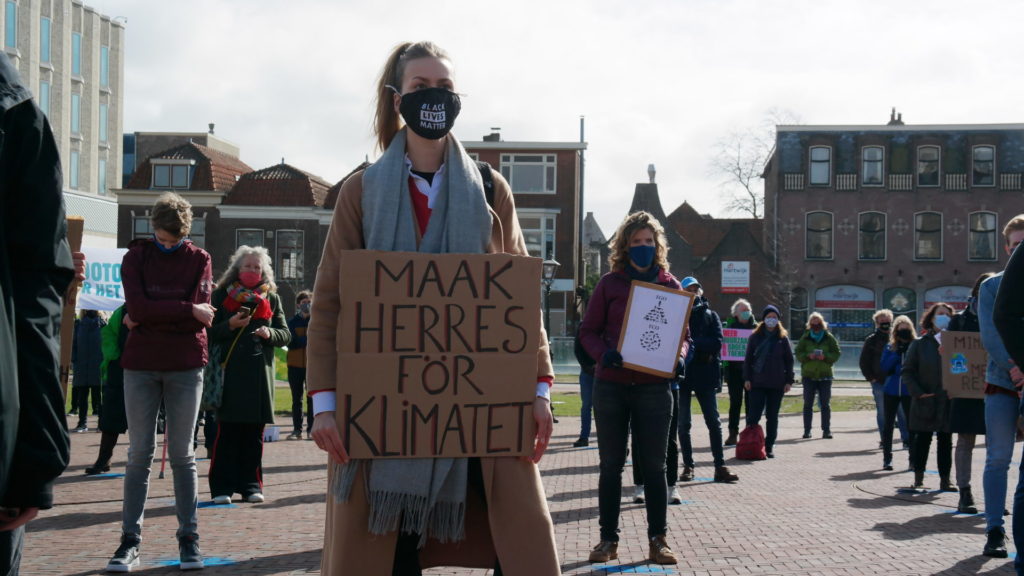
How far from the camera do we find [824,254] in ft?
175

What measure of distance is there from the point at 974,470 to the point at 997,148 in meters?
43.9

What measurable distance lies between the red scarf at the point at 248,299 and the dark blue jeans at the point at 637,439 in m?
3.11

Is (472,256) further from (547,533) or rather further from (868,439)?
(868,439)

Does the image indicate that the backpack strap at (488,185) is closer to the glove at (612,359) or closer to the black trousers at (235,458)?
the glove at (612,359)

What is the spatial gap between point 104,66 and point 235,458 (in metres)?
73.1

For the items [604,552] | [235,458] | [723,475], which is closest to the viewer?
[604,552]

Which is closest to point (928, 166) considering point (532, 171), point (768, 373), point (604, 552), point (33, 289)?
point (532, 171)

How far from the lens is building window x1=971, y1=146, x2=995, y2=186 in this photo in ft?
173

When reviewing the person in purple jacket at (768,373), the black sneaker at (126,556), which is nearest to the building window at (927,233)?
the person in purple jacket at (768,373)

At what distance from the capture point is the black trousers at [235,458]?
901 centimetres

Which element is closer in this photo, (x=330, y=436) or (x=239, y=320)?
(x=330, y=436)

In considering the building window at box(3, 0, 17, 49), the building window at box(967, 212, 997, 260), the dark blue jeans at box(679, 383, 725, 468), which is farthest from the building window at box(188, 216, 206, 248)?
the dark blue jeans at box(679, 383, 725, 468)

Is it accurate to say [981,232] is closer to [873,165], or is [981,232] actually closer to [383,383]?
[873,165]

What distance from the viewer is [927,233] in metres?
53.0
